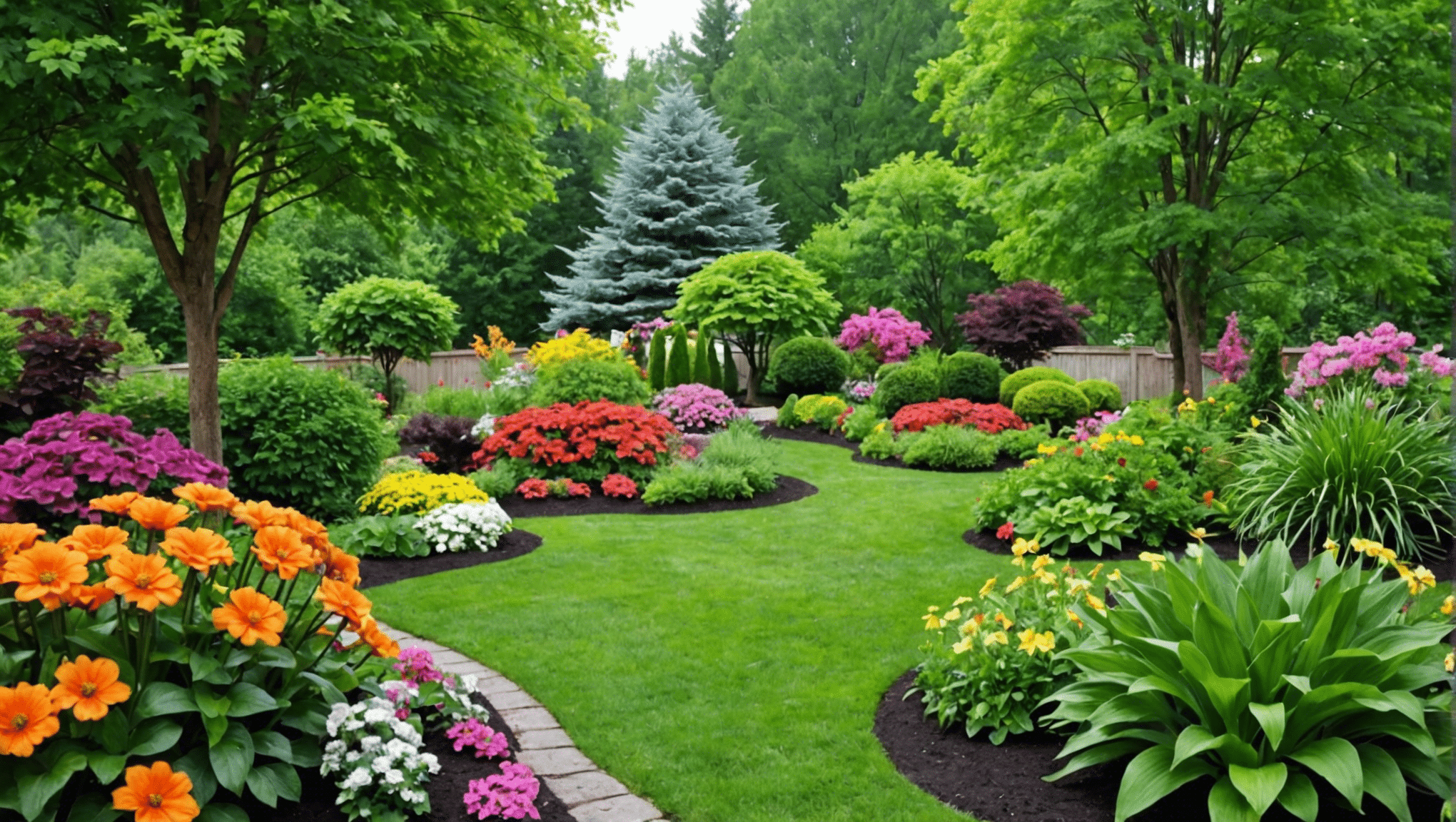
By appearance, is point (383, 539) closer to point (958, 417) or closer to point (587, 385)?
point (587, 385)

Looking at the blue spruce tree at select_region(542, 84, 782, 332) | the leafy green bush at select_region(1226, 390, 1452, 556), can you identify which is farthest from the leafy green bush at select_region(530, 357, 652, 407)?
the blue spruce tree at select_region(542, 84, 782, 332)

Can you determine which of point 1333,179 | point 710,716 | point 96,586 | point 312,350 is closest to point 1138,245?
point 1333,179

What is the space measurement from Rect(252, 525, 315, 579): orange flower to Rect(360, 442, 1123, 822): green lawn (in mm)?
1537

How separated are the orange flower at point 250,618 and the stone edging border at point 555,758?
1.25 metres

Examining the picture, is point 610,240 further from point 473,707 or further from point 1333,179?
point 473,707

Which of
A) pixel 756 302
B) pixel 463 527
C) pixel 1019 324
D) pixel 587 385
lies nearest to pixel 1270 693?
pixel 463 527

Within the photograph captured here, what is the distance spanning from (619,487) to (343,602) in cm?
738

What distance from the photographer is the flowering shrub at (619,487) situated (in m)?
10.3

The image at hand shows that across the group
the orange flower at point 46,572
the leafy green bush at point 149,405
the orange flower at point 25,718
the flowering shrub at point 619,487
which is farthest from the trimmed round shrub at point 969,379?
the orange flower at point 25,718

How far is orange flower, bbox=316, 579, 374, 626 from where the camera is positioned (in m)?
2.93

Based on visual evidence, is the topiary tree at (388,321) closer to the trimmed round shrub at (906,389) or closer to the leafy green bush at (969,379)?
the trimmed round shrub at (906,389)

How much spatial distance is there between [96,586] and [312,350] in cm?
2509

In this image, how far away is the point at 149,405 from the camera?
820 centimetres

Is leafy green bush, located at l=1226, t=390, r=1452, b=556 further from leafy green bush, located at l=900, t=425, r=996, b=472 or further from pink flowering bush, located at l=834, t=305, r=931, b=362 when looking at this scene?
pink flowering bush, located at l=834, t=305, r=931, b=362
